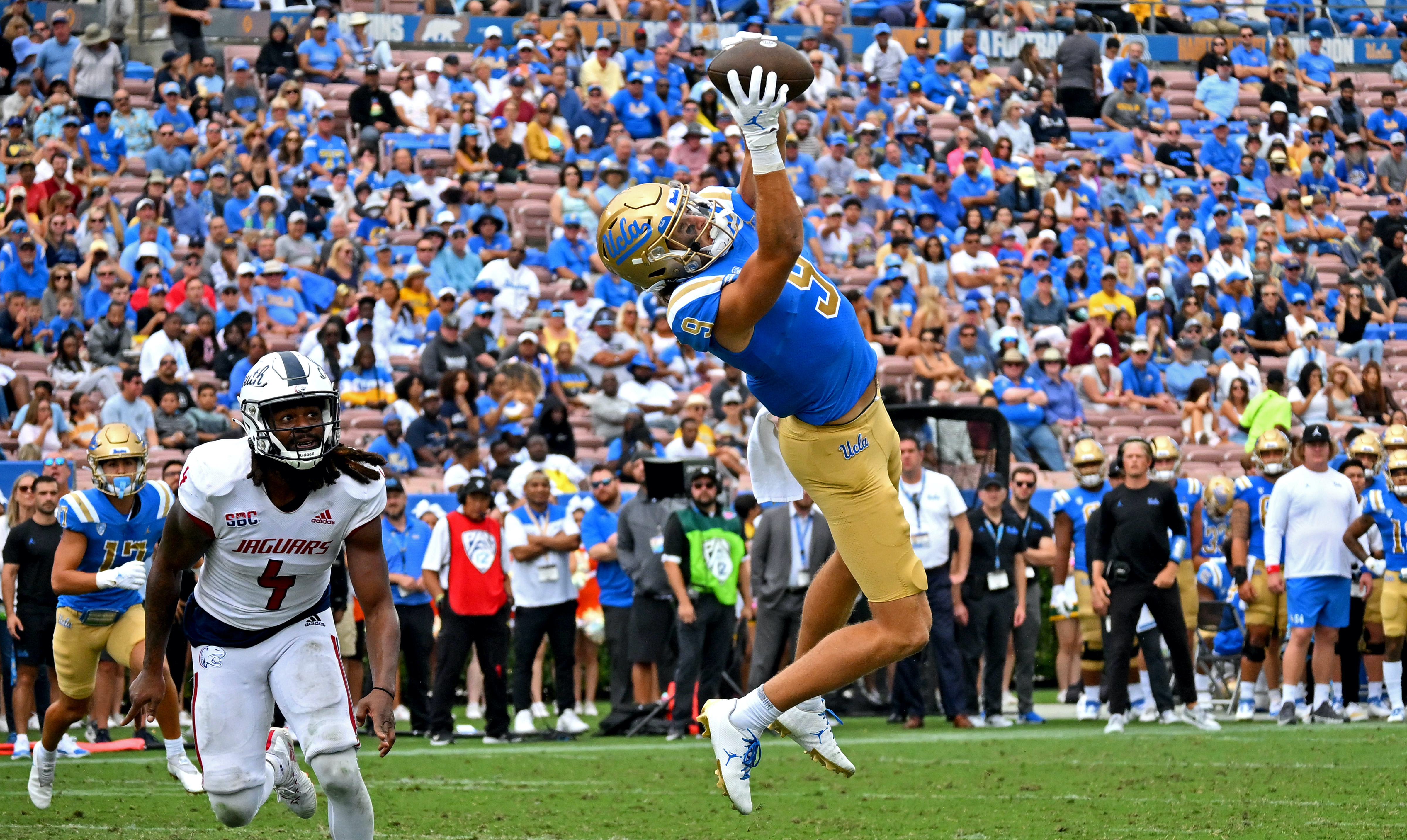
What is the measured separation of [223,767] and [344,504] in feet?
3.28

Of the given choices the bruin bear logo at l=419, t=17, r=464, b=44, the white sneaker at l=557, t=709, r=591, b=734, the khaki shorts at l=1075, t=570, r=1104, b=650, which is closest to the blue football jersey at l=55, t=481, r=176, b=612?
the white sneaker at l=557, t=709, r=591, b=734

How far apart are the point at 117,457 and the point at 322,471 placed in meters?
4.18

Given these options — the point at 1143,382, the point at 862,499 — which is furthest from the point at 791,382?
the point at 1143,382

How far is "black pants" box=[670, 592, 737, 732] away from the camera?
12.7 metres

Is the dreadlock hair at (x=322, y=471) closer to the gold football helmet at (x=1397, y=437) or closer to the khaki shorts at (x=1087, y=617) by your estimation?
the khaki shorts at (x=1087, y=617)

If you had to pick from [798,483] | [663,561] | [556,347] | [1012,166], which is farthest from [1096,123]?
[798,483]

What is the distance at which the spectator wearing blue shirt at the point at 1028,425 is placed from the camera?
56.3 ft

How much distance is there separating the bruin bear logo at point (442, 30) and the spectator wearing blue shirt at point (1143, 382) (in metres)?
9.53

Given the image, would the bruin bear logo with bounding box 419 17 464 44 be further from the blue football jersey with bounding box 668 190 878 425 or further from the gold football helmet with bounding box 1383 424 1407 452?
the blue football jersey with bounding box 668 190 878 425

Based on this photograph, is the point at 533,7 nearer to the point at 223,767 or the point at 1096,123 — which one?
the point at 1096,123

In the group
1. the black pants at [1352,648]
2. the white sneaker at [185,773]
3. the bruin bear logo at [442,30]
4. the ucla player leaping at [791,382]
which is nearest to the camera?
the ucla player leaping at [791,382]

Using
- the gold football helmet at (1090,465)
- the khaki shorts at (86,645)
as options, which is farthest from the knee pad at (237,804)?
the gold football helmet at (1090,465)

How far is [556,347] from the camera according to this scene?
17359mm

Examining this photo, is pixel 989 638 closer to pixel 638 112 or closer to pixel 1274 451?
pixel 1274 451
